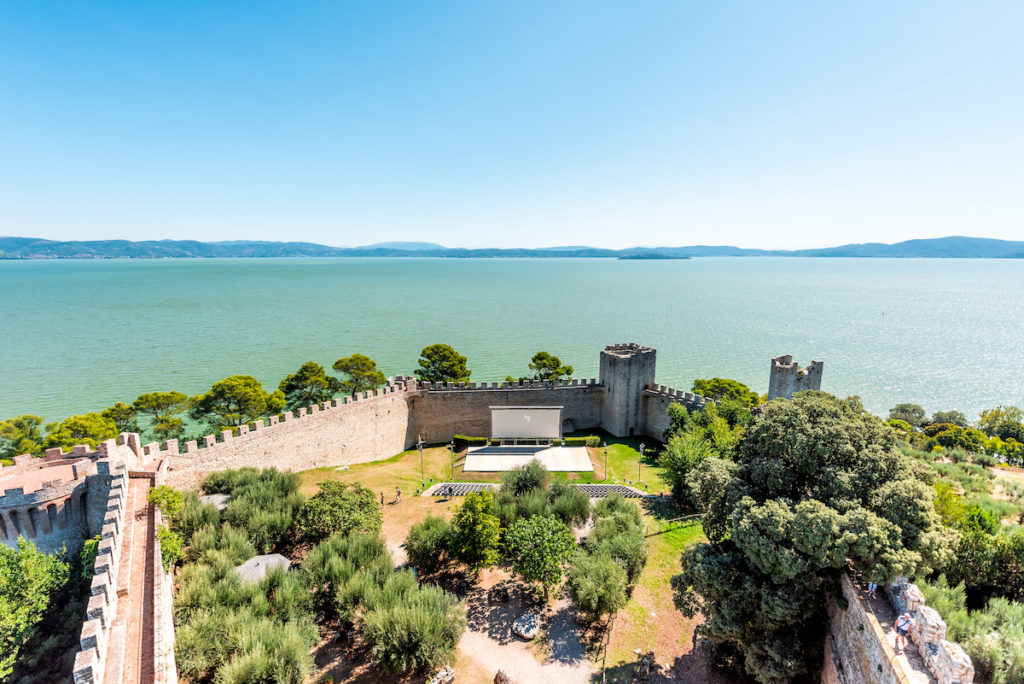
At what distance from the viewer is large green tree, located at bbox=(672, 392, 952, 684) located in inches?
384

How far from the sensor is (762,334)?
237 feet

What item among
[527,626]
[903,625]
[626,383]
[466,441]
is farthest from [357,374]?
[903,625]

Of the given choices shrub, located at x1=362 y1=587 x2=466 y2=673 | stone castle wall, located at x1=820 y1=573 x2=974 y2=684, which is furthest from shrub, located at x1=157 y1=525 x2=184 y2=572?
stone castle wall, located at x1=820 y1=573 x2=974 y2=684

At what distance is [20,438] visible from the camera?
26.4 meters

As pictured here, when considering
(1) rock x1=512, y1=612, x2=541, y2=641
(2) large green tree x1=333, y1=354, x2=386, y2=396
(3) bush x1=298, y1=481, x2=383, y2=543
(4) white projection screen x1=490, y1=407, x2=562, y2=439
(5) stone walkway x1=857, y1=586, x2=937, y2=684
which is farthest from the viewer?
(2) large green tree x1=333, y1=354, x2=386, y2=396

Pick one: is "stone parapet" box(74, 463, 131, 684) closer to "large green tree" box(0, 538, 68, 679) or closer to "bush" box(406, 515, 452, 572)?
"large green tree" box(0, 538, 68, 679)

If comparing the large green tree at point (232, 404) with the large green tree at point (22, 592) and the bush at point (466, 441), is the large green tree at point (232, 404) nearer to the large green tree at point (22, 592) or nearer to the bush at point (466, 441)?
the bush at point (466, 441)

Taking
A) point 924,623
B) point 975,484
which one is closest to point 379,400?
point 924,623

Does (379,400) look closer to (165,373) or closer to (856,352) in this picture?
(165,373)

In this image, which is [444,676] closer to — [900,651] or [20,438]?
[900,651]

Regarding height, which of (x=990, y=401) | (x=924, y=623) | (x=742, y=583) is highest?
(x=924, y=623)

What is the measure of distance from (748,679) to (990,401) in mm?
54560

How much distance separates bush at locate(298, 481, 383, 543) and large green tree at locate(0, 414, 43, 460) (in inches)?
785

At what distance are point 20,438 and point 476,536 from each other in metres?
29.5
